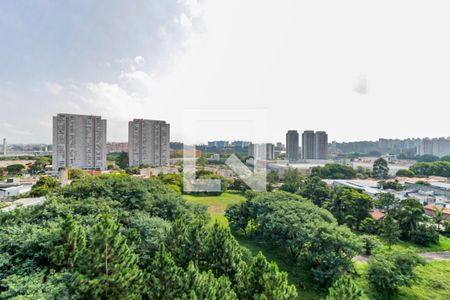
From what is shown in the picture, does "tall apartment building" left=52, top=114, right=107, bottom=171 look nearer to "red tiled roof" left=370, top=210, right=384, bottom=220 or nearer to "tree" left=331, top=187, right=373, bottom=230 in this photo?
"tree" left=331, top=187, right=373, bottom=230

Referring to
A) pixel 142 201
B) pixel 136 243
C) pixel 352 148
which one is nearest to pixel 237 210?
pixel 142 201

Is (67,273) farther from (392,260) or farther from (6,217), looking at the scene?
(392,260)

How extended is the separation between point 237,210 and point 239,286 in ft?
25.5

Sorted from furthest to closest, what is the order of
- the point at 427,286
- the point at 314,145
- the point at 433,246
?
the point at 314,145 < the point at 433,246 < the point at 427,286

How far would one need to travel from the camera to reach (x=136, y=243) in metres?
5.69

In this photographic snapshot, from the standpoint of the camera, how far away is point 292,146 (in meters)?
51.1

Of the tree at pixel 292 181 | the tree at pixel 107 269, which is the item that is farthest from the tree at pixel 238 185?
the tree at pixel 107 269

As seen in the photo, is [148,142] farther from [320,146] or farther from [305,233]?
[320,146]

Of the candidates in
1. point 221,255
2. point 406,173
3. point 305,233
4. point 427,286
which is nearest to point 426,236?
point 427,286

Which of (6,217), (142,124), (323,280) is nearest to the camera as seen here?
(6,217)

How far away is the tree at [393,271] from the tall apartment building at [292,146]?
4319 centimetres

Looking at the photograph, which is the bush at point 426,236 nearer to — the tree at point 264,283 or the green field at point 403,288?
the green field at point 403,288

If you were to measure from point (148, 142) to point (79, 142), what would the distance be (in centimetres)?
1040

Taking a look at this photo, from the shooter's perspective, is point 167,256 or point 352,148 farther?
point 352,148
